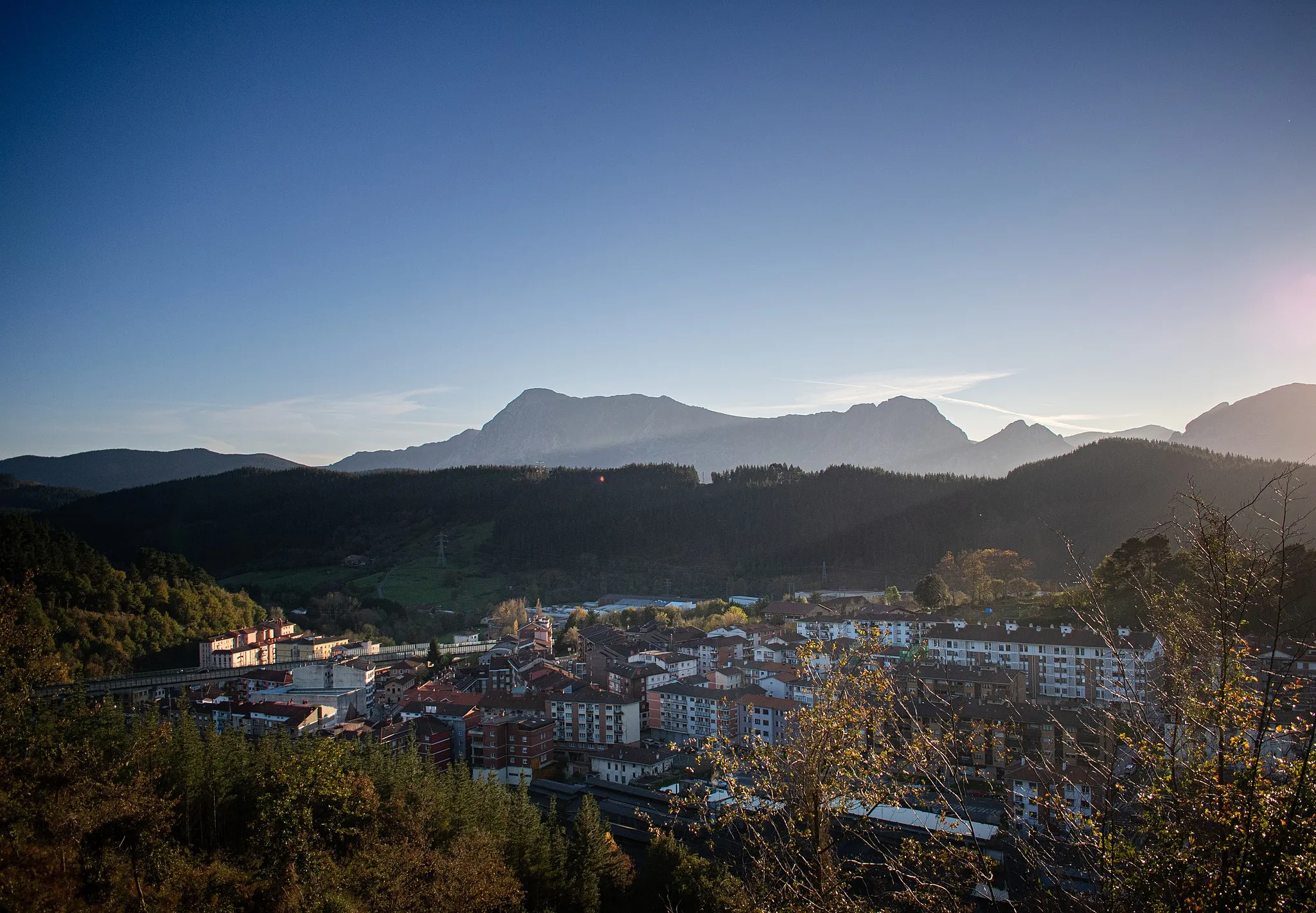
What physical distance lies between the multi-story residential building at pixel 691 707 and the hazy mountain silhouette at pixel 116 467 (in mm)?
81838

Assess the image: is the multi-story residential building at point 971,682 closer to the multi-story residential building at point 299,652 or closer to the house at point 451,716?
the house at point 451,716

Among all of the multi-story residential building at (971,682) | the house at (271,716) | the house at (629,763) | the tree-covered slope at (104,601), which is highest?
the tree-covered slope at (104,601)

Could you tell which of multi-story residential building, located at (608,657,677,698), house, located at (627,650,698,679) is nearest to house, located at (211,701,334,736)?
multi-story residential building, located at (608,657,677,698)

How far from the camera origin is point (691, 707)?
19.1 meters

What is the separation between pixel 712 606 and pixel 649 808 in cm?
1944

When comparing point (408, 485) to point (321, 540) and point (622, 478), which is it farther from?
point (622, 478)

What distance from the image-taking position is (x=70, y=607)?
2398 cm

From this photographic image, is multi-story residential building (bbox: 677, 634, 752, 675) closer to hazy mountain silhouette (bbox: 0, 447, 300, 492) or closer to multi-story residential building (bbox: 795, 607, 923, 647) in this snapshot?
multi-story residential building (bbox: 795, 607, 923, 647)

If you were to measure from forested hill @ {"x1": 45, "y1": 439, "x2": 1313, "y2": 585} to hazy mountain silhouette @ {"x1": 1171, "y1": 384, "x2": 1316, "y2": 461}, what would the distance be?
6.97 metres

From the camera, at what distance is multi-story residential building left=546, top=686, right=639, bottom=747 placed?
1839 centimetres

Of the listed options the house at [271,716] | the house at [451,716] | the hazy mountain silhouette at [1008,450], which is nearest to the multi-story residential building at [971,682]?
the house at [451,716]

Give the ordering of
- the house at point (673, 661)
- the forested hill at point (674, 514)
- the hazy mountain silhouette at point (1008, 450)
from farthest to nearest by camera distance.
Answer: the hazy mountain silhouette at point (1008, 450)
the forested hill at point (674, 514)
the house at point (673, 661)

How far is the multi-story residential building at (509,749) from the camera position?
1645cm

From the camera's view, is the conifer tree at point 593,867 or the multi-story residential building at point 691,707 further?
the multi-story residential building at point 691,707
